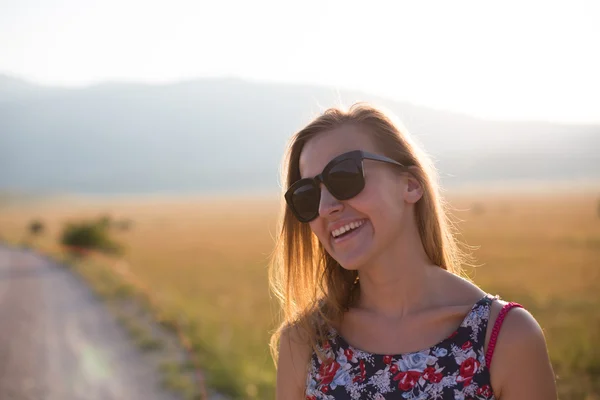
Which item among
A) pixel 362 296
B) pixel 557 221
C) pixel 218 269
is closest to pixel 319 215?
pixel 362 296

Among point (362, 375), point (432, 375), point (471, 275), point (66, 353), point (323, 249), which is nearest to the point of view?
point (432, 375)

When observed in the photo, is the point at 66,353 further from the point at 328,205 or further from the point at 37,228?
the point at 37,228

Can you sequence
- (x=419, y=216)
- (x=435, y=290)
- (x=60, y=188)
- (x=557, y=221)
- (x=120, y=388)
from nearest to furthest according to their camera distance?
1. (x=435, y=290)
2. (x=419, y=216)
3. (x=120, y=388)
4. (x=557, y=221)
5. (x=60, y=188)

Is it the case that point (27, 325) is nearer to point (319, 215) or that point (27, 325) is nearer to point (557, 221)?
point (319, 215)

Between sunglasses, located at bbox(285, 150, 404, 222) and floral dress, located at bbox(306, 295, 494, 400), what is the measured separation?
0.58 metres

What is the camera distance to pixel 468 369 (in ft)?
6.77

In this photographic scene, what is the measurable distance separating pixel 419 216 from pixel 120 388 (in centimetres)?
540

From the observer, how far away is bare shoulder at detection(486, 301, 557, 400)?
1.99 meters

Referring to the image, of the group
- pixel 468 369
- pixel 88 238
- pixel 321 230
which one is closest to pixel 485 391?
pixel 468 369

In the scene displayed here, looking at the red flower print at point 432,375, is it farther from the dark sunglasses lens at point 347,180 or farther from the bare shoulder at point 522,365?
the dark sunglasses lens at point 347,180

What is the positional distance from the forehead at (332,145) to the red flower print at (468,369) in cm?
88

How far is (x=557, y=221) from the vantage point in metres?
50.9

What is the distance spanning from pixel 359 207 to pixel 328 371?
2.07ft

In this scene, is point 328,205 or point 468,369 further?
point 328,205
